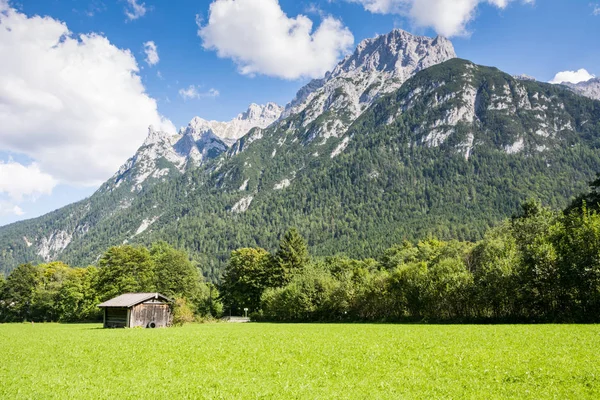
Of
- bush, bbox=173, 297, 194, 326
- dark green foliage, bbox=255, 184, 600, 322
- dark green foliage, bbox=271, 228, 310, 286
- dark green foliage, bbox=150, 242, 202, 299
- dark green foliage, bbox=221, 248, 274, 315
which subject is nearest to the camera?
dark green foliage, bbox=255, 184, 600, 322

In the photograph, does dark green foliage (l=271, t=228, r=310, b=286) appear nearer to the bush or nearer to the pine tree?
the pine tree

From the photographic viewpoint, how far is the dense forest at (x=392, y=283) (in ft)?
119

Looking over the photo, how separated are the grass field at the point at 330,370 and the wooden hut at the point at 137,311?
30241mm

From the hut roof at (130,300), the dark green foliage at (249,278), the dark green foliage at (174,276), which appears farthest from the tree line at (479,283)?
the hut roof at (130,300)

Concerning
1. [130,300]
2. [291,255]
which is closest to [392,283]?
[291,255]

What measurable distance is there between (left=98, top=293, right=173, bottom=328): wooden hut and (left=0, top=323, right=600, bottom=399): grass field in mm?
30241

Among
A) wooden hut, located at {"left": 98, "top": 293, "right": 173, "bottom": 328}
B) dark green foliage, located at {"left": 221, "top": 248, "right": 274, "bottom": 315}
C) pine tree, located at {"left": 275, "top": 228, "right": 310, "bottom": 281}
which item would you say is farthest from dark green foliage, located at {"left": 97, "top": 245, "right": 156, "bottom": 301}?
pine tree, located at {"left": 275, "top": 228, "right": 310, "bottom": 281}

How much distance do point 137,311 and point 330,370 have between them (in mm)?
46308

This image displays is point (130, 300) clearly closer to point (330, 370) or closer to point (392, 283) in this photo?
point (392, 283)

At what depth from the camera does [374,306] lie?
5528cm

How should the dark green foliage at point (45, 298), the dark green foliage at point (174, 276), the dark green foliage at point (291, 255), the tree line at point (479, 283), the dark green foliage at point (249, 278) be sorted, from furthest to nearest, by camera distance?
the dark green foliage at point (249, 278) → the dark green foliage at point (291, 255) → the dark green foliage at point (45, 298) → the dark green foliage at point (174, 276) → the tree line at point (479, 283)

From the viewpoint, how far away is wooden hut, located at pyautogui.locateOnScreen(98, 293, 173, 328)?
5459cm

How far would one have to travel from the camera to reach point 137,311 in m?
55.1

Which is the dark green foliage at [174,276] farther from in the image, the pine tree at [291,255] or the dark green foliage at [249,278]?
the pine tree at [291,255]
